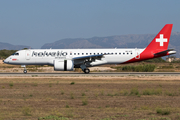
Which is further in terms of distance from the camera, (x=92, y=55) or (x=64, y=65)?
(x=92, y=55)

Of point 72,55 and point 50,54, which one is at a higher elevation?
point 50,54

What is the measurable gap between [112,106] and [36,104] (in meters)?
3.79

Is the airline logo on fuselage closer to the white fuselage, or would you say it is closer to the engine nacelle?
the white fuselage

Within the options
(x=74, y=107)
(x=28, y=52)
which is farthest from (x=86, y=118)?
(x=28, y=52)

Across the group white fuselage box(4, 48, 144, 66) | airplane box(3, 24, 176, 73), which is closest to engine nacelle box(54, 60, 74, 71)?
airplane box(3, 24, 176, 73)

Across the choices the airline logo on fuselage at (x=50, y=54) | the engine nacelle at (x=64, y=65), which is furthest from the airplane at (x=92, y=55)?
the engine nacelle at (x=64, y=65)

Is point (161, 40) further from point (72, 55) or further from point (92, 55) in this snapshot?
point (72, 55)

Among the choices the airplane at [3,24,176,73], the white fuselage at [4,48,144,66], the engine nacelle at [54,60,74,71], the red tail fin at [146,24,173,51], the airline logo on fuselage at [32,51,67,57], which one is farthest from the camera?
the red tail fin at [146,24,173,51]

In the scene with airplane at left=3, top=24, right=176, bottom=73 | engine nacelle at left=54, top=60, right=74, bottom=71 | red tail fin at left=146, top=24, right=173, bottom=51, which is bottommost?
engine nacelle at left=54, top=60, right=74, bottom=71

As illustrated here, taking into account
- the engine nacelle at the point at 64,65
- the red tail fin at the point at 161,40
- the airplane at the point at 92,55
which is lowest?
the engine nacelle at the point at 64,65

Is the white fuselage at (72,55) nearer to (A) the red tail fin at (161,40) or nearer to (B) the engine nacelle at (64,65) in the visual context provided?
(B) the engine nacelle at (64,65)

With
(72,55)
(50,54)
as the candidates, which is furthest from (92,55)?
(50,54)

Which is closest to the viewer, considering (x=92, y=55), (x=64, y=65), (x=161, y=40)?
(x=64, y=65)

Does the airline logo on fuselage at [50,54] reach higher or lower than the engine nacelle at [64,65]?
higher
